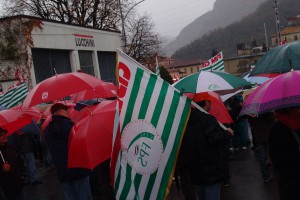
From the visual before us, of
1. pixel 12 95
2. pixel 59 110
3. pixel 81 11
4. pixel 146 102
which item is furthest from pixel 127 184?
pixel 81 11

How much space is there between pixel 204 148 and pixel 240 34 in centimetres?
7790

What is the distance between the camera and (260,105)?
12.5ft

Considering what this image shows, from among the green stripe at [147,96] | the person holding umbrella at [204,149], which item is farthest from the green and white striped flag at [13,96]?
the green stripe at [147,96]

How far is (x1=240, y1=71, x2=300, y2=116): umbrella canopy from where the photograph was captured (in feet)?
11.9

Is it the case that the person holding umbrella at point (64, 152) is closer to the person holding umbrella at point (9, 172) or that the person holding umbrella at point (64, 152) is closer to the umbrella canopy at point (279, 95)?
the person holding umbrella at point (9, 172)

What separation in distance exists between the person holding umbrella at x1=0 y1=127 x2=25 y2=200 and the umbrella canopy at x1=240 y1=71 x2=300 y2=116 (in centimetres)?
357

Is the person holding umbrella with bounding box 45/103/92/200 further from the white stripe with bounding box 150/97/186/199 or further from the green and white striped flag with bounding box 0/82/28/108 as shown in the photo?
the green and white striped flag with bounding box 0/82/28/108

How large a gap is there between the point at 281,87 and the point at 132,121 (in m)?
1.37

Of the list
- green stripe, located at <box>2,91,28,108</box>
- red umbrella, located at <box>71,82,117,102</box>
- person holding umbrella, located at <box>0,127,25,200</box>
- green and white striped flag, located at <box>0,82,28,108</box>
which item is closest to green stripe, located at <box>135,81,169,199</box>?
person holding umbrella, located at <box>0,127,25,200</box>

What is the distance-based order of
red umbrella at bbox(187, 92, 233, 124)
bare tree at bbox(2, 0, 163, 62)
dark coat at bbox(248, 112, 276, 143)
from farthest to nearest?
1. bare tree at bbox(2, 0, 163, 62)
2. dark coat at bbox(248, 112, 276, 143)
3. red umbrella at bbox(187, 92, 233, 124)

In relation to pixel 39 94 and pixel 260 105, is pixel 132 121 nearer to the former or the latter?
pixel 260 105

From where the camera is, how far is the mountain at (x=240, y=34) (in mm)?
69375

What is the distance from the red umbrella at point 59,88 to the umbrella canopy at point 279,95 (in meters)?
2.42

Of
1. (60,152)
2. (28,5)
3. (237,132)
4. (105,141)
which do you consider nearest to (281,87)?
(105,141)
